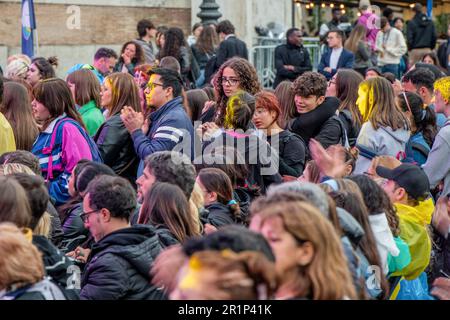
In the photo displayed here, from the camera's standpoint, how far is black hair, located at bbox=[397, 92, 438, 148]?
29.0 ft

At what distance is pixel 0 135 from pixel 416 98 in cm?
370

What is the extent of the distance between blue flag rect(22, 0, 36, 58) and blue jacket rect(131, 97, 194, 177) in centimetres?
555

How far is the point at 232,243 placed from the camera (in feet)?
11.0

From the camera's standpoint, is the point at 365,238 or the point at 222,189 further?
the point at 222,189

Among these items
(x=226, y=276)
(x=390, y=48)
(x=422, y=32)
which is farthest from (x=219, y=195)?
(x=422, y=32)

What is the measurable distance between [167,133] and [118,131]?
1.37 ft

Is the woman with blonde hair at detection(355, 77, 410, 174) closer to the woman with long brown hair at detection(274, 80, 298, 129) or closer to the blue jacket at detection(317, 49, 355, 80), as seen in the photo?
the woman with long brown hair at detection(274, 80, 298, 129)

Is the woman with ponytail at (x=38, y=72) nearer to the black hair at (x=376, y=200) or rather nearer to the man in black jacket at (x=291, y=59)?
the black hair at (x=376, y=200)

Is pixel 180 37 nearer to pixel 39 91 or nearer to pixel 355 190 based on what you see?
pixel 39 91

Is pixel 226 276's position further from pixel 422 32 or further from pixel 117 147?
pixel 422 32

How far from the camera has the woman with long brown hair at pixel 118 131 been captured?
25.8 feet

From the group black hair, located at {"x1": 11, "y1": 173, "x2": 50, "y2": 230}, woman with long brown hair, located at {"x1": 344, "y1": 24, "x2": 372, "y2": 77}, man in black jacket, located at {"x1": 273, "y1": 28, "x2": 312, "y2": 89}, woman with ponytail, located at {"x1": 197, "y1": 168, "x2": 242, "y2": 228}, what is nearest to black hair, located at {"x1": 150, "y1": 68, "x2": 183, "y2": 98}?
woman with ponytail, located at {"x1": 197, "y1": 168, "x2": 242, "y2": 228}

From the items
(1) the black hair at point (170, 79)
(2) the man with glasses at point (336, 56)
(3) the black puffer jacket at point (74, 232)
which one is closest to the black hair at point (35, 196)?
(3) the black puffer jacket at point (74, 232)
